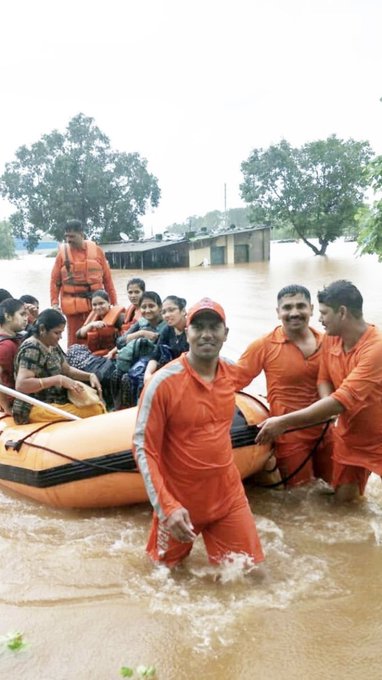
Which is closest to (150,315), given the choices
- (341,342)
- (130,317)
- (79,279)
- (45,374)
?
(130,317)

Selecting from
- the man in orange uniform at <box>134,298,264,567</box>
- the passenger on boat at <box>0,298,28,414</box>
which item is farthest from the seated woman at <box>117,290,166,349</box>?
the man in orange uniform at <box>134,298,264,567</box>

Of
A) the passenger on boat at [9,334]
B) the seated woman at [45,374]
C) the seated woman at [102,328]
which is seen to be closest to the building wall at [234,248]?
the seated woman at [102,328]

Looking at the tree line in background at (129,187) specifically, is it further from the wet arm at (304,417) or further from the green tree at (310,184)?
the wet arm at (304,417)

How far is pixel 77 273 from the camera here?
6.30 metres

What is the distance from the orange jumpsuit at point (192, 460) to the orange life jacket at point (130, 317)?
→ 2699 mm

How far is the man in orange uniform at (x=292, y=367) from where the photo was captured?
355 centimetres

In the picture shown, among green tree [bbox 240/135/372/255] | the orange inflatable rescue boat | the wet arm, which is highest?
green tree [bbox 240/135/372/255]

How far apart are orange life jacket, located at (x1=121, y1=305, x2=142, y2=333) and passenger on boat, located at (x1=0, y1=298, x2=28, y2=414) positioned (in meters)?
1.28

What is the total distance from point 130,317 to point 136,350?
38.7 inches

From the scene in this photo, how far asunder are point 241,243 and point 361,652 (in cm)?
3190

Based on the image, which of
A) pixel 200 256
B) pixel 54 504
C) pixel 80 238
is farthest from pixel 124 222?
pixel 54 504

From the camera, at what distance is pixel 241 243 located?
3344 cm

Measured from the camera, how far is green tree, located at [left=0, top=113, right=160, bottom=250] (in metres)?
33.7

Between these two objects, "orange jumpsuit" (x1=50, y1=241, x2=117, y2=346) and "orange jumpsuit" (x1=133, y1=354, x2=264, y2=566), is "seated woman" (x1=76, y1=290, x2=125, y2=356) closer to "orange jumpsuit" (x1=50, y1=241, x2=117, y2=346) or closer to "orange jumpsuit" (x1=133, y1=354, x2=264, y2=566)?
"orange jumpsuit" (x1=50, y1=241, x2=117, y2=346)
